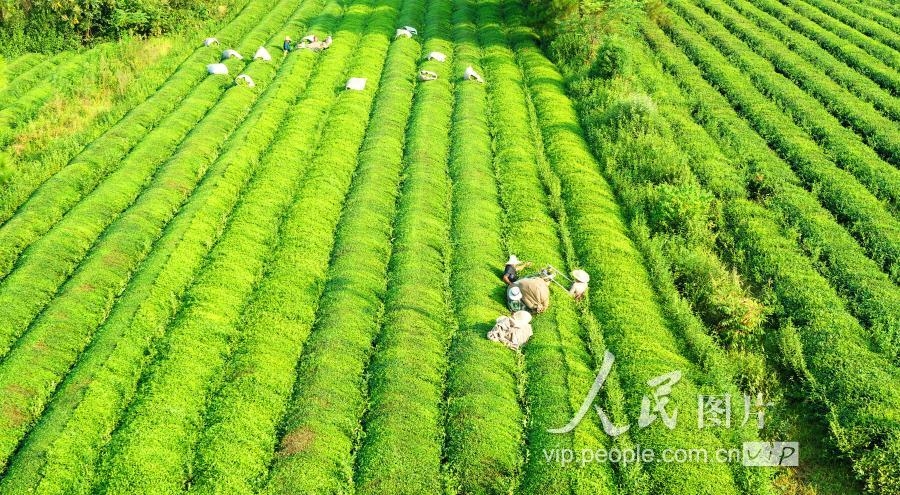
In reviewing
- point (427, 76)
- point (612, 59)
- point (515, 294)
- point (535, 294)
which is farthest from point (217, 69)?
point (535, 294)

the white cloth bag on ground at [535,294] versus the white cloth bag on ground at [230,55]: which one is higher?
the white cloth bag on ground at [535,294]

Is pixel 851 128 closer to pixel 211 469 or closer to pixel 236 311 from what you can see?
pixel 236 311

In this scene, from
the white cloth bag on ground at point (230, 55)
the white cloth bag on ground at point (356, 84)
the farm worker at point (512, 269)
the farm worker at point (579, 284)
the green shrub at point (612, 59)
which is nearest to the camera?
the farm worker at point (579, 284)

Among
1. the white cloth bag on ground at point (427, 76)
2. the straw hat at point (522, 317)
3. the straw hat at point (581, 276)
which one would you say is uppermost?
the straw hat at point (581, 276)

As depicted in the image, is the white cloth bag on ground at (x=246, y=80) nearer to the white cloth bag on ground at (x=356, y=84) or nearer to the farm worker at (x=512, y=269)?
the white cloth bag on ground at (x=356, y=84)

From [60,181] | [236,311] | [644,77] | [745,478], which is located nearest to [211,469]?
[236,311]

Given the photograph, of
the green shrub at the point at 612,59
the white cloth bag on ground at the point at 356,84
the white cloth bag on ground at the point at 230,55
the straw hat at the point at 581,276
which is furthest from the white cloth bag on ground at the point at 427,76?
the straw hat at the point at 581,276

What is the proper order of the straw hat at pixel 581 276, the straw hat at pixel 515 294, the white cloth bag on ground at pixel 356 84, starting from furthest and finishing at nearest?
the white cloth bag on ground at pixel 356 84 → the straw hat at pixel 581 276 → the straw hat at pixel 515 294

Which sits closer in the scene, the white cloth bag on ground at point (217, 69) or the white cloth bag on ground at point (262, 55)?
the white cloth bag on ground at point (217, 69)

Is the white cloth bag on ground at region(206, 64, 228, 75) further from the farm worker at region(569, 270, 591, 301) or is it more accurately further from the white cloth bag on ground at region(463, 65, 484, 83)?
the farm worker at region(569, 270, 591, 301)
